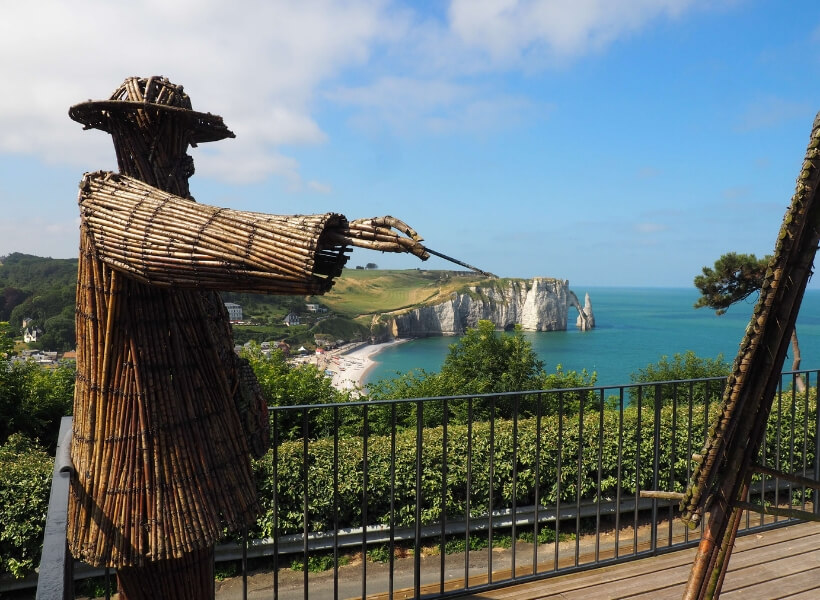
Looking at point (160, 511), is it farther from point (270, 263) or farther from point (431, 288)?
point (431, 288)

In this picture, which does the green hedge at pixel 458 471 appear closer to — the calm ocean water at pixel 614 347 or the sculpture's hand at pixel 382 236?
the sculpture's hand at pixel 382 236

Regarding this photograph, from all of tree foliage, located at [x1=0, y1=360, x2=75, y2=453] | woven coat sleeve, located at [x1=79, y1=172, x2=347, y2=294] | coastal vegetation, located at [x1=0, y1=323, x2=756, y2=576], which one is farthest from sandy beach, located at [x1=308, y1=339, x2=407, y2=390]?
woven coat sleeve, located at [x1=79, y1=172, x2=347, y2=294]

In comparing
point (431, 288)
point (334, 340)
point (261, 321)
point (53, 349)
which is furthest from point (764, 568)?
point (431, 288)

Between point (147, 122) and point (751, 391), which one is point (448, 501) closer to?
point (751, 391)

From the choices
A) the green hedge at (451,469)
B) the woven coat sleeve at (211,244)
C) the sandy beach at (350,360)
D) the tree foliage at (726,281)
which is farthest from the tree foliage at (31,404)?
the sandy beach at (350,360)

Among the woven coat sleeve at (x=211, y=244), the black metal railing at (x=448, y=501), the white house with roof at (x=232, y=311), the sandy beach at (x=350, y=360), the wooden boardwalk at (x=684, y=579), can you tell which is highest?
the woven coat sleeve at (x=211, y=244)

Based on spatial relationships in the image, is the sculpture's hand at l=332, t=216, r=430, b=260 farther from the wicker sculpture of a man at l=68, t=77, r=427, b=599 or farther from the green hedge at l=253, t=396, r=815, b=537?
the green hedge at l=253, t=396, r=815, b=537

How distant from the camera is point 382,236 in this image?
101 centimetres

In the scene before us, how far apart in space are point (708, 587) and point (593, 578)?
5.55 feet

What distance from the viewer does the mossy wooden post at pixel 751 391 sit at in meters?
0.95

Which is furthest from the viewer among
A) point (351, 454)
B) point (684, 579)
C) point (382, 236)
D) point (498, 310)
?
point (498, 310)

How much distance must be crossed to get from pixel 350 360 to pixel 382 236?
116 ft

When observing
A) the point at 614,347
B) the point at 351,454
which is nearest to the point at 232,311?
the point at 351,454

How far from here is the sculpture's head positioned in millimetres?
1265
